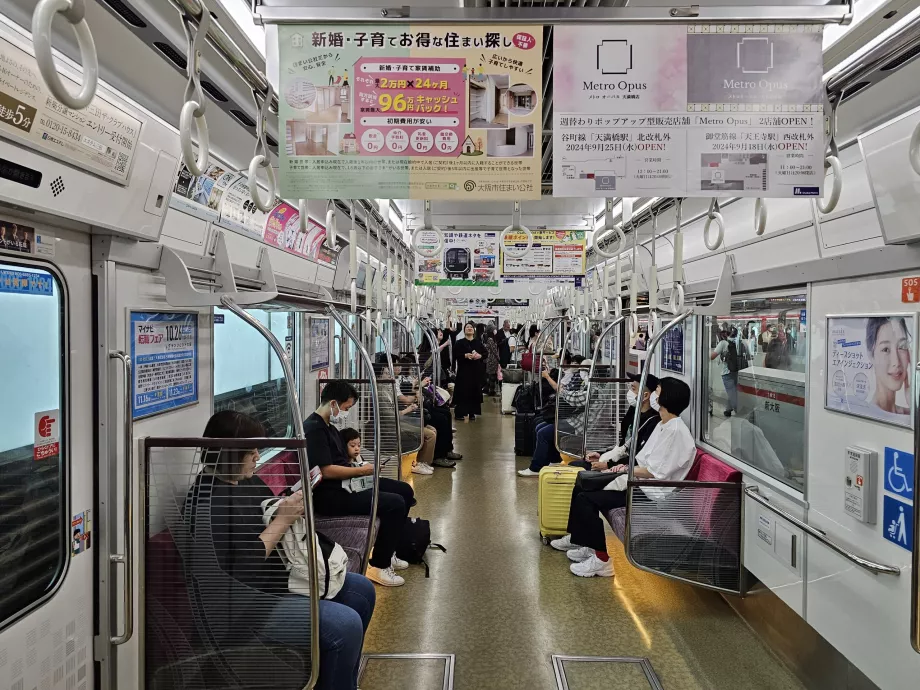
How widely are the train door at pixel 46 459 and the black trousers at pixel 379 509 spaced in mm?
1738

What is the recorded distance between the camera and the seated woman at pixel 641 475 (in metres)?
4.24

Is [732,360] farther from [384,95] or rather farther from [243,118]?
[243,118]

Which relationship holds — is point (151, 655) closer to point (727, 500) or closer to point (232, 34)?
point (232, 34)

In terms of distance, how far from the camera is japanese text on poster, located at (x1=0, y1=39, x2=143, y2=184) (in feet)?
5.82

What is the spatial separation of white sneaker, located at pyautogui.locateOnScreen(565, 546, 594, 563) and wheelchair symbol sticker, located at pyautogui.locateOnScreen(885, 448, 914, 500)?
2.54m

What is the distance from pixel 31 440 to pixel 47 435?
0.24 ft

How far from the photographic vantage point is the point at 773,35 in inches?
78.7

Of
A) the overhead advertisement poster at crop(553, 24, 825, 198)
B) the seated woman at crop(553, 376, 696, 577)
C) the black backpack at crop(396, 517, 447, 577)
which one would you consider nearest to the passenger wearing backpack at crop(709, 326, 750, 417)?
the seated woman at crop(553, 376, 696, 577)

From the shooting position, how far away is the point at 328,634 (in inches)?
100

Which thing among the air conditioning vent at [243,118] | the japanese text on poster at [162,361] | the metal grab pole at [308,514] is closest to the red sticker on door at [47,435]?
the japanese text on poster at [162,361]

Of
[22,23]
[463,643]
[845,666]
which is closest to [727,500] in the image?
[845,666]

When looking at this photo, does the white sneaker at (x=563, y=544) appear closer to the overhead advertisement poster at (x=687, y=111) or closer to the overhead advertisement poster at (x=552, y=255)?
the overhead advertisement poster at (x=552, y=255)

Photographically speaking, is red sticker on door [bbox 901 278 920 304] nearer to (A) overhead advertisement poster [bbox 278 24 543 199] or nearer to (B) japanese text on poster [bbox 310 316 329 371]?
(A) overhead advertisement poster [bbox 278 24 543 199]

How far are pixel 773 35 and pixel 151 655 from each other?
3.32 meters
